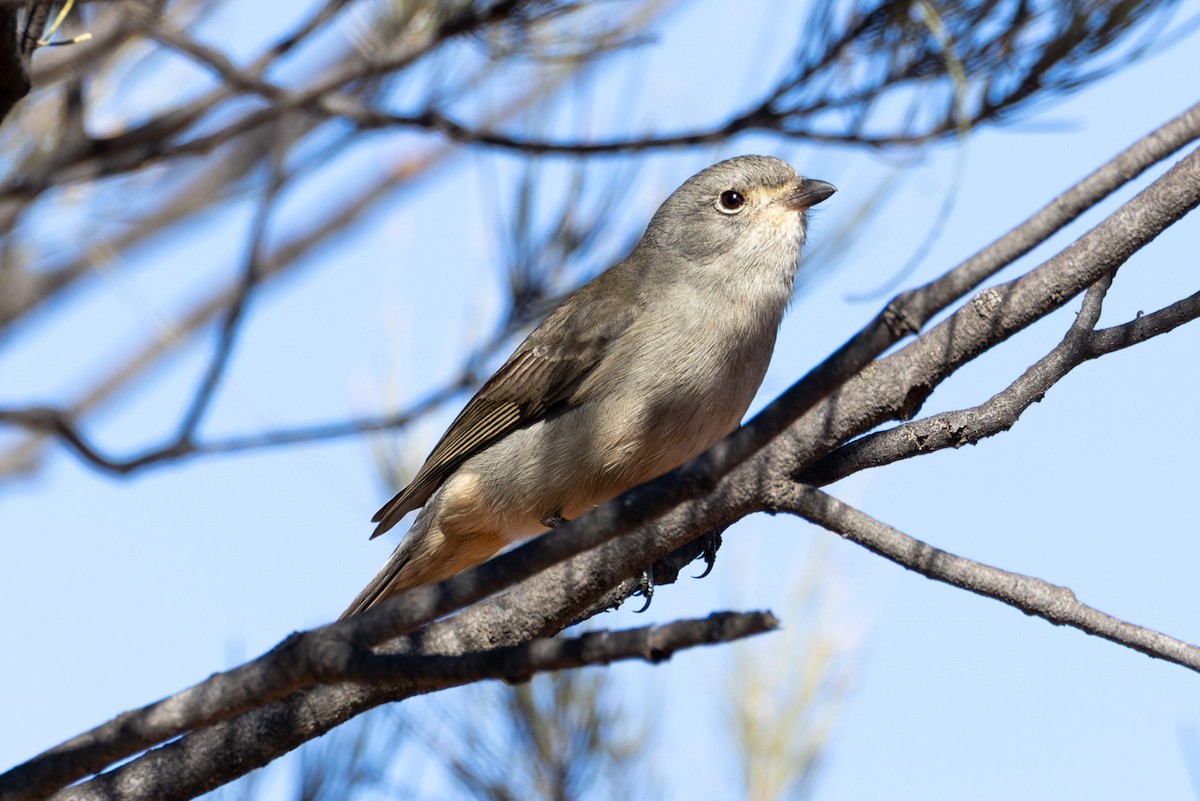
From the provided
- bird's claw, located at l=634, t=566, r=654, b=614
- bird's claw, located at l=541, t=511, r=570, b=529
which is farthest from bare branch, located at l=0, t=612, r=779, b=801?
bird's claw, located at l=541, t=511, r=570, b=529

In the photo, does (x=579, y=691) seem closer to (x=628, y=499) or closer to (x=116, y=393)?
(x=628, y=499)

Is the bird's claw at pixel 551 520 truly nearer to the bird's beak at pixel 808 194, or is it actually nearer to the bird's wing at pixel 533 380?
the bird's wing at pixel 533 380

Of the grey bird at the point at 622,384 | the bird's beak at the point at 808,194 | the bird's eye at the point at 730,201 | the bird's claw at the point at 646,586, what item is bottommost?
the bird's claw at the point at 646,586

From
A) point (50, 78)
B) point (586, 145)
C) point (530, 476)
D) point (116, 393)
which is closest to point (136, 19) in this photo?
point (50, 78)

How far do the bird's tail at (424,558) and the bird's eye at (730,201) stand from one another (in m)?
1.51

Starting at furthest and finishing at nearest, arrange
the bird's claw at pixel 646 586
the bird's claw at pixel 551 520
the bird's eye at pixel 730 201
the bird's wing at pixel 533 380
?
the bird's eye at pixel 730 201 < the bird's wing at pixel 533 380 < the bird's claw at pixel 551 520 < the bird's claw at pixel 646 586

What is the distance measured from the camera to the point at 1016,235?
1689 millimetres

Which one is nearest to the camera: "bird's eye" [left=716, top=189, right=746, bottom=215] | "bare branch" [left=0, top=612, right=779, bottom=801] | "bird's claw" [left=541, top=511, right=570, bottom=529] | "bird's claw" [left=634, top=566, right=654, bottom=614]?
"bare branch" [left=0, top=612, right=779, bottom=801]

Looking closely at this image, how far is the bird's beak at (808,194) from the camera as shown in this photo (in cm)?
480

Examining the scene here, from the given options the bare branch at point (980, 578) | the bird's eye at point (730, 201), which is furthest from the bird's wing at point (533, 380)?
the bare branch at point (980, 578)

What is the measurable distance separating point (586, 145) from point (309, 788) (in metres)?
2.05

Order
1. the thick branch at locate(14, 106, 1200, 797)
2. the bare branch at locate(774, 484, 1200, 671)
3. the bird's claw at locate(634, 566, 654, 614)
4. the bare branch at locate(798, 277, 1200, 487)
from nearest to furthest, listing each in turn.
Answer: the thick branch at locate(14, 106, 1200, 797) → the bare branch at locate(774, 484, 1200, 671) → the bare branch at locate(798, 277, 1200, 487) → the bird's claw at locate(634, 566, 654, 614)

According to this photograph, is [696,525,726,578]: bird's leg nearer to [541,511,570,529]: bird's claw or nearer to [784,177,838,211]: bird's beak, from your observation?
[541,511,570,529]: bird's claw

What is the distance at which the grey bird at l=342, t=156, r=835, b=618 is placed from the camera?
432 cm
